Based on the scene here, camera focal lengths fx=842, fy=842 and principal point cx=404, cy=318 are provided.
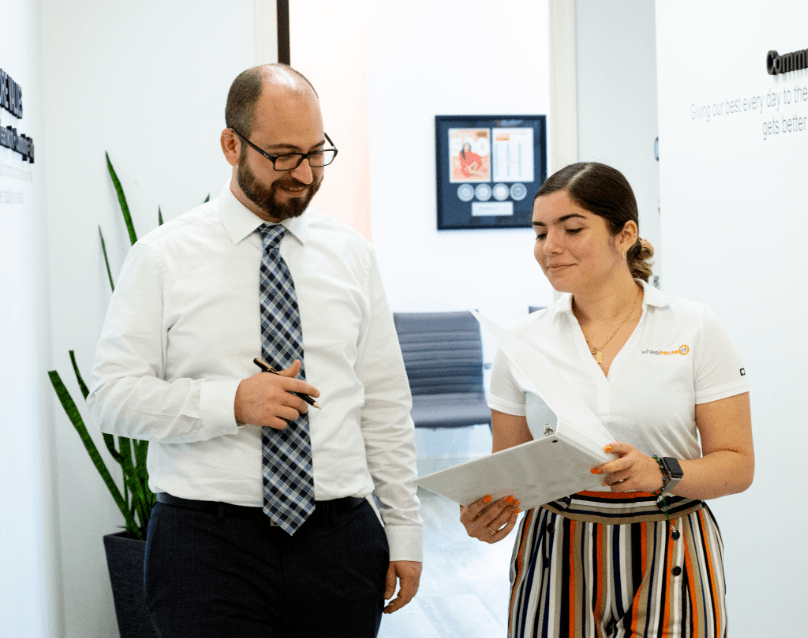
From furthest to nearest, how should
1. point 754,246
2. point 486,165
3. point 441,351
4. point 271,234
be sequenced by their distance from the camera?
point 486,165
point 441,351
point 754,246
point 271,234

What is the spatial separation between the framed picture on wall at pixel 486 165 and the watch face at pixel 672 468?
4599mm

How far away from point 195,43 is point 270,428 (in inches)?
74.8

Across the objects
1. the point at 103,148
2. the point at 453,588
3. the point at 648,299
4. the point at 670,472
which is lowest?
the point at 453,588

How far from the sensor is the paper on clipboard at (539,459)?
1.26 metres

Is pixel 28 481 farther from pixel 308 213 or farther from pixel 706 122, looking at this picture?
pixel 706 122

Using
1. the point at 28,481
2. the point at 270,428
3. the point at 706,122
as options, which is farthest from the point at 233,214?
the point at 706,122

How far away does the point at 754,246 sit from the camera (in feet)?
8.58

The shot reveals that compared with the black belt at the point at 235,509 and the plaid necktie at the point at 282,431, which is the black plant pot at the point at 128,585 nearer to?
the black belt at the point at 235,509

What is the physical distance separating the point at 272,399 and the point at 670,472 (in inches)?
27.1

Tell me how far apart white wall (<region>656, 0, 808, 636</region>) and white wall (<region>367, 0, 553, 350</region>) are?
3.05 metres

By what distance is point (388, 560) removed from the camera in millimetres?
1642

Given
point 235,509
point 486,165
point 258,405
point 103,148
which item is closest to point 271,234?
point 258,405

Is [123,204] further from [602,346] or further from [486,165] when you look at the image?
[486,165]

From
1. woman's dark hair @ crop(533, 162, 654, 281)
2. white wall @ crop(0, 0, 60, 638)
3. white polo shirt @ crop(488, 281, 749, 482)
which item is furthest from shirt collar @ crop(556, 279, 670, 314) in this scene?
white wall @ crop(0, 0, 60, 638)
